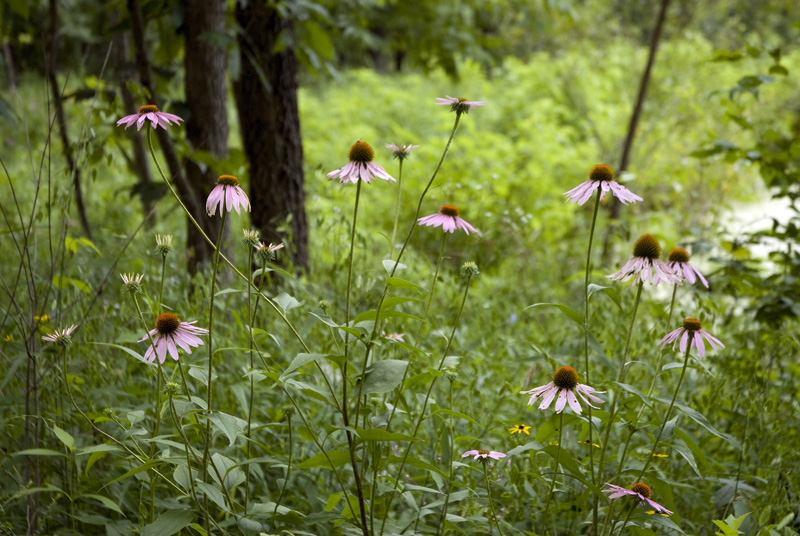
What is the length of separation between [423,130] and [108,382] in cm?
694

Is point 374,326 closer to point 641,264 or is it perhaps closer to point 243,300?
point 641,264

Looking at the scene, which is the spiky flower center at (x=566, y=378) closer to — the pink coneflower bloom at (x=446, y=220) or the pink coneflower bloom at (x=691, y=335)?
the pink coneflower bloom at (x=691, y=335)

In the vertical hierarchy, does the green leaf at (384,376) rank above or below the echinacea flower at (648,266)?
below

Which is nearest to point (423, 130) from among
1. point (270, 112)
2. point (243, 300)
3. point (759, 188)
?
point (759, 188)

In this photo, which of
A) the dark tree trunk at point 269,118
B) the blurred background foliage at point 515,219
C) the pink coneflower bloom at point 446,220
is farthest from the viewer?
the dark tree trunk at point 269,118

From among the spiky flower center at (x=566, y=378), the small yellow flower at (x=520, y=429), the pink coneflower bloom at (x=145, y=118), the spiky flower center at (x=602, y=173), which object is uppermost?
the pink coneflower bloom at (x=145, y=118)

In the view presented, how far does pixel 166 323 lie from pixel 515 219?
307 centimetres

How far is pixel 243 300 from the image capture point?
2475 millimetres

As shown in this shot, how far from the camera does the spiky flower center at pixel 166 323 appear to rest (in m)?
1.13

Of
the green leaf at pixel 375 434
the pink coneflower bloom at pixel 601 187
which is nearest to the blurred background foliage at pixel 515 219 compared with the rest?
the pink coneflower bloom at pixel 601 187

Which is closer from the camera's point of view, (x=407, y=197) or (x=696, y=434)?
(x=696, y=434)

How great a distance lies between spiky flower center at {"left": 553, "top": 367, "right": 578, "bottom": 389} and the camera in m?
1.16

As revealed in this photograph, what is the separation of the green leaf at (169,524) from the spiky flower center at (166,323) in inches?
12.1

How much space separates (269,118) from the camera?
291 centimetres
